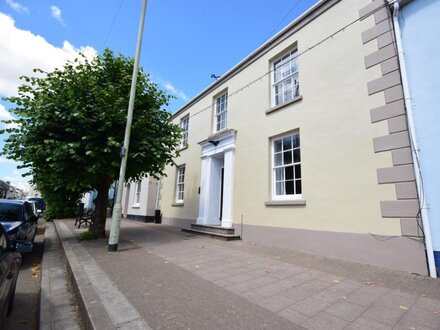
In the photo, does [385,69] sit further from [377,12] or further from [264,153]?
[264,153]

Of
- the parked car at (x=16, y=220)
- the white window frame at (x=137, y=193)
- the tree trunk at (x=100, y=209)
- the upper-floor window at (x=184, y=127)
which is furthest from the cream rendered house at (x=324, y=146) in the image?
the white window frame at (x=137, y=193)

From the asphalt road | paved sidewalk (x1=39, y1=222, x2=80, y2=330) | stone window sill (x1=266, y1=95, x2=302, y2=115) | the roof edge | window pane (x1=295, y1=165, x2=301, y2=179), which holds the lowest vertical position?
the asphalt road

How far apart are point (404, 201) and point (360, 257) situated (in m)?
1.55

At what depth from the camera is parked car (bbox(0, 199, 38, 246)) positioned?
20.3ft

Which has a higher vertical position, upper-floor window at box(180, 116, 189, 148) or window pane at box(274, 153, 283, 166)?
upper-floor window at box(180, 116, 189, 148)

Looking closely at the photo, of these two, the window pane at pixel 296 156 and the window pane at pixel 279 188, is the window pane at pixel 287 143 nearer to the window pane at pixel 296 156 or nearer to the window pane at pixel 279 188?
the window pane at pixel 296 156

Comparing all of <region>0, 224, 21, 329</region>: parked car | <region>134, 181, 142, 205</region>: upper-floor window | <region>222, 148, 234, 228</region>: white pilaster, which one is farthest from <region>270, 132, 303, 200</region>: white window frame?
<region>134, 181, 142, 205</region>: upper-floor window

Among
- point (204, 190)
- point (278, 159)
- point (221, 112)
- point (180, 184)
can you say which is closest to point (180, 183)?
point (180, 184)

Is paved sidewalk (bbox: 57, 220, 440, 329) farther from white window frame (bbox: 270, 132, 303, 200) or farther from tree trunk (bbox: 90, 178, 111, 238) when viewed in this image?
tree trunk (bbox: 90, 178, 111, 238)

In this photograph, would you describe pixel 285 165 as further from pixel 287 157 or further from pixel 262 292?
pixel 262 292

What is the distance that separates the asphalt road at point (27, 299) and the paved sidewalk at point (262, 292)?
808mm

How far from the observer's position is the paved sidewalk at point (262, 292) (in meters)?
2.99

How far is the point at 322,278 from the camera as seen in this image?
462 centimetres

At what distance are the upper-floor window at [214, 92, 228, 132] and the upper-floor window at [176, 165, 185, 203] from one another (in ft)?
11.3
